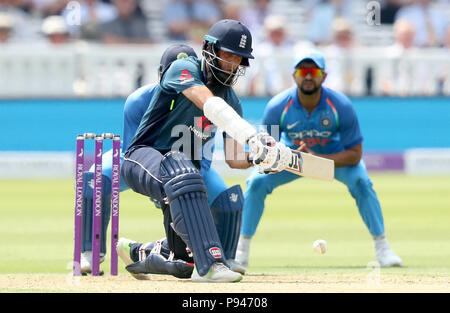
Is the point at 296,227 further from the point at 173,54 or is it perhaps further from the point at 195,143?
→ the point at 195,143

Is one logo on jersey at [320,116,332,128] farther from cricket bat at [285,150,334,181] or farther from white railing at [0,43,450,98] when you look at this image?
white railing at [0,43,450,98]

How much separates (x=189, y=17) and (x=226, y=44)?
11.0 m

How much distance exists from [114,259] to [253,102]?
29.8 ft

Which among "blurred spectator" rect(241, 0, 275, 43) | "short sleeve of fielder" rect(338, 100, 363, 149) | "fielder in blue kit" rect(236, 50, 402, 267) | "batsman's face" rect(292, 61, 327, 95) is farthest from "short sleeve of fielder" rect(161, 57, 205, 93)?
"blurred spectator" rect(241, 0, 275, 43)

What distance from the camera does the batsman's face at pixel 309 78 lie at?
7641 mm

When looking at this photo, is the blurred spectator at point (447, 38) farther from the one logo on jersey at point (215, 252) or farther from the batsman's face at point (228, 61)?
the one logo on jersey at point (215, 252)

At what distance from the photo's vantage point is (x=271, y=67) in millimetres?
15273

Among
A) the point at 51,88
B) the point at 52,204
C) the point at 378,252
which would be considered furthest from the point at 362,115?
the point at 378,252

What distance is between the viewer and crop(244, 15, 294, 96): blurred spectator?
49.9 feet

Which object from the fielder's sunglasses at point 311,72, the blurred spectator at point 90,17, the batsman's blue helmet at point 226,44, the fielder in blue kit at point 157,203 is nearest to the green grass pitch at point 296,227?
the fielder in blue kit at point 157,203

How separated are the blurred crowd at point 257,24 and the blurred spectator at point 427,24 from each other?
2cm

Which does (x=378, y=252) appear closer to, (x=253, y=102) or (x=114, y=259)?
(x=114, y=259)

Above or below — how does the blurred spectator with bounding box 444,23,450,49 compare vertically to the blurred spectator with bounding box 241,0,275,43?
below

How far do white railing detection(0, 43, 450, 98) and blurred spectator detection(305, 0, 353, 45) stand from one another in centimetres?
86
